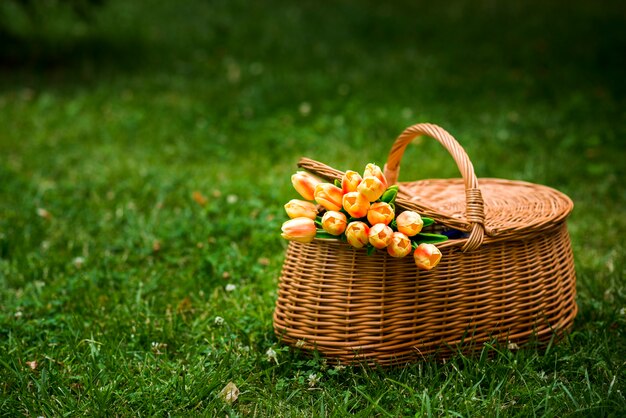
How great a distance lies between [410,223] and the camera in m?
2.03

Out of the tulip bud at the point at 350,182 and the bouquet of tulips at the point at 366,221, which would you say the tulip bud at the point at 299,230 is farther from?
the tulip bud at the point at 350,182

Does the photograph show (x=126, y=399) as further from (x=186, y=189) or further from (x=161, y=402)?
(x=186, y=189)

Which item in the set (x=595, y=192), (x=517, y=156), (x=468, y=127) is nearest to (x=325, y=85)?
(x=468, y=127)

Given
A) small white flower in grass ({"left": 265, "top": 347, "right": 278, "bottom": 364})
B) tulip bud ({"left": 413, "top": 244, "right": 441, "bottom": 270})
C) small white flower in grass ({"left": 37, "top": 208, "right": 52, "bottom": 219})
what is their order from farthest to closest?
small white flower in grass ({"left": 37, "top": 208, "right": 52, "bottom": 219})
small white flower in grass ({"left": 265, "top": 347, "right": 278, "bottom": 364})
tulip bud ({"left": 413, "top": 244, "right": 441, "bottom": 270})

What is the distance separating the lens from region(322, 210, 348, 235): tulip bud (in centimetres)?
204

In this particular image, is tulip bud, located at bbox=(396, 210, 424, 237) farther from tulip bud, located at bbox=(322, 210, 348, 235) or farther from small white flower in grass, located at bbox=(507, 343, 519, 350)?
small white flower in grass, located at bbox=(507, 343, 519, 350)

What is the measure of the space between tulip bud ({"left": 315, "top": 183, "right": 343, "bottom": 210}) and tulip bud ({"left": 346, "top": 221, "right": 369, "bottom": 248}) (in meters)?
0.10

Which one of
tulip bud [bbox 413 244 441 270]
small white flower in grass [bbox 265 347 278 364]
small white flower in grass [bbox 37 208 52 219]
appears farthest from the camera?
small white flower in grass [bbox 37 208 52 219]

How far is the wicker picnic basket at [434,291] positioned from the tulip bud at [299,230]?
3.4 inches

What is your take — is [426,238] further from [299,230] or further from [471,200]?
[299,230]

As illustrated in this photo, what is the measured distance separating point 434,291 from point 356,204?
40 cm

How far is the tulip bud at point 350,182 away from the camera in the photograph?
6.82ft

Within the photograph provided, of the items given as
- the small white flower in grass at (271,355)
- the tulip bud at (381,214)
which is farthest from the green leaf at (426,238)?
the small white flower in grass at (271,355)

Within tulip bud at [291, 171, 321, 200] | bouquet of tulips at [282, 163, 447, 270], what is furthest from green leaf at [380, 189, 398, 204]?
tulip bud at [291, 171, 321, 200]
